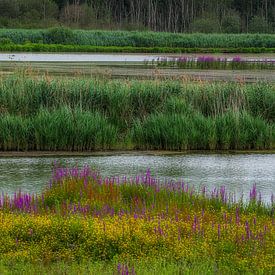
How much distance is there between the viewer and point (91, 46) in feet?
218

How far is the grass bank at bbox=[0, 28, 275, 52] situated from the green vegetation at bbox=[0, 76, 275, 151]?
45.1 meters

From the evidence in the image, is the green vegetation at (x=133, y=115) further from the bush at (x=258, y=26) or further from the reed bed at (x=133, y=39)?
the bush at (x=258, y=26)

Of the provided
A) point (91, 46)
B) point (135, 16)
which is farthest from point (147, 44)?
point (135, 16)

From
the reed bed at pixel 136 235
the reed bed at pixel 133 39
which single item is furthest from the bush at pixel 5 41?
the reed bed at pixel 136 235

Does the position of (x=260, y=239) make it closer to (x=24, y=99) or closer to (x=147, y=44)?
(x=24, y=99)

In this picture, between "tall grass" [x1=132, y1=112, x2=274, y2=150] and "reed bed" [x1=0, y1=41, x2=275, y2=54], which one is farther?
"reed bed" [x1=0, y1=41, x2=275, y2=54]

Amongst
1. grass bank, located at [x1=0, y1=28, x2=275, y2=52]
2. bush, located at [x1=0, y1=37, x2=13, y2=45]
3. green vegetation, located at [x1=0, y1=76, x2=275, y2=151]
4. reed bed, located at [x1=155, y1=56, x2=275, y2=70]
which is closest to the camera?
green vegetation, located at [x1=0, y1=76, x2=275, y2=151]

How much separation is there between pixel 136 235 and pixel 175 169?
704 centimetres

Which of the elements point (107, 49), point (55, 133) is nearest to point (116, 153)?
point (55, 133)

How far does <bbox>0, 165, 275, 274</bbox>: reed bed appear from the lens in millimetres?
7656

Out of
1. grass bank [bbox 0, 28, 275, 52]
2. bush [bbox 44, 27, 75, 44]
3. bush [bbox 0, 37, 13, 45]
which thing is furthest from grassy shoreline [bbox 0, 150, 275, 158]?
bush [bbox 44, 27, 75, 44]

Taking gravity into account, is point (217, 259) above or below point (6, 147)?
above

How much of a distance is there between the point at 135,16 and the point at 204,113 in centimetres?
8877

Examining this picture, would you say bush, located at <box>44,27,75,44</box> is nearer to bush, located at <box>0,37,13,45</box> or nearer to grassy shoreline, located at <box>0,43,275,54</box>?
grassy shoreline, located at <box>0,43,275,54</box>
